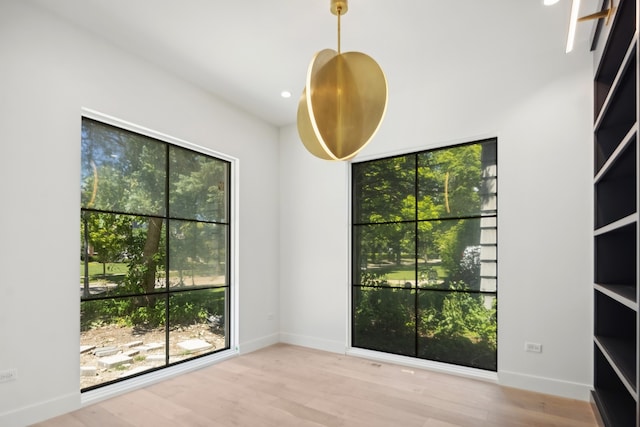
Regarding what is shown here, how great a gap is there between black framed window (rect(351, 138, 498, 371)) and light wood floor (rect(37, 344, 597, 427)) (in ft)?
1.45

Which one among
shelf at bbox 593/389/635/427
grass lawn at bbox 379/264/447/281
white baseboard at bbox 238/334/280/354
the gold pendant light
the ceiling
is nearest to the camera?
the gold pendant light

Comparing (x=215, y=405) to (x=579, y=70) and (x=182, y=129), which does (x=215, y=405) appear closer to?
(x=182, y=129)

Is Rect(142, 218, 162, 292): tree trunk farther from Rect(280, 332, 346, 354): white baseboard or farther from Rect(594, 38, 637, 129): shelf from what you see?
Rect(594, 38, 637, 129): shelf

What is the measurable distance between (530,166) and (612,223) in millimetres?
1065

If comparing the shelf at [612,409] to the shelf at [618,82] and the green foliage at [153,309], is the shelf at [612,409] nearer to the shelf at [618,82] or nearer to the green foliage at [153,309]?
the shelf at [618,82]

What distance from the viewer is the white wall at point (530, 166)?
10.4ft

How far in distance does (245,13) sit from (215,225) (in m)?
2.44

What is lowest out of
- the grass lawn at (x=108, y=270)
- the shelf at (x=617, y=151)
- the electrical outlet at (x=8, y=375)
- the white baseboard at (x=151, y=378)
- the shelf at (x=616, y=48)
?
the white baseboard at (x=151, y=378)

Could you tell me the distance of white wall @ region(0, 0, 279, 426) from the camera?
102 inches

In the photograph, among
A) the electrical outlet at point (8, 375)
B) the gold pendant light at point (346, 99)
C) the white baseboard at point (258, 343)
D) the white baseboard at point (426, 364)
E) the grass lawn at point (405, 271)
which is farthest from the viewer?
the white baseboard at point (258, 343)

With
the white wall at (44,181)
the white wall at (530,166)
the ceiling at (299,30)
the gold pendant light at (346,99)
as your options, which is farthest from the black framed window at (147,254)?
the white wall at (530,166)

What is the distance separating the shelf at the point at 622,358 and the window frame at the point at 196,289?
361 centimetres

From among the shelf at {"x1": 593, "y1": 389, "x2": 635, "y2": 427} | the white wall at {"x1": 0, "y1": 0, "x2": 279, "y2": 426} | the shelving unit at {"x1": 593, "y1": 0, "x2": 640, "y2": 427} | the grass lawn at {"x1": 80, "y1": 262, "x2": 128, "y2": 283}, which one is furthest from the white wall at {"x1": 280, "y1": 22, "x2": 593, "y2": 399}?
the grass lawn at {"x1": 80, "y1": 262, "x2": 128, "y2": 283}

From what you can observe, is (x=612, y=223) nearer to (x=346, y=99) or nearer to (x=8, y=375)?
(x=346, y=99)
